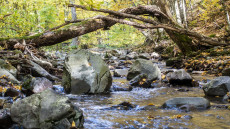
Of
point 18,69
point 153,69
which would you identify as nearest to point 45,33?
point 18,69

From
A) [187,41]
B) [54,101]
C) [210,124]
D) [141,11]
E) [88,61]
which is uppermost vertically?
[141,11]

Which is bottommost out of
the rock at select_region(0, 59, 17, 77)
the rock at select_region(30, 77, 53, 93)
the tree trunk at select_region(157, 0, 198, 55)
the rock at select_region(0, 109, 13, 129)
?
the rock at select_region(0, 109, 13, 129)

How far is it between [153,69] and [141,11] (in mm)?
3553

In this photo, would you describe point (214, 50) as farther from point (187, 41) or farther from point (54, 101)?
point (54, 101)

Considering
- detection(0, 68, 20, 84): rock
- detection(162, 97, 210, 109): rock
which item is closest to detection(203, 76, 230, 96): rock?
detection(162, 97, 210, 109): rock

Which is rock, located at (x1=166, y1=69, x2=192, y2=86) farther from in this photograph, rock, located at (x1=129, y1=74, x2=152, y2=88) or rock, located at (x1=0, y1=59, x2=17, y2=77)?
rock, located at (x1=0, y1=59, x2=17, y2=77)

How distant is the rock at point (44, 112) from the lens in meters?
2.47

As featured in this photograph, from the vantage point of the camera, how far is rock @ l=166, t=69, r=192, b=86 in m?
5.70

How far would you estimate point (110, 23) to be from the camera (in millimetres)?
8727

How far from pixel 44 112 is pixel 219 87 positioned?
11.5 ft

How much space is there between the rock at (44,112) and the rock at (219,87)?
9.99 ft

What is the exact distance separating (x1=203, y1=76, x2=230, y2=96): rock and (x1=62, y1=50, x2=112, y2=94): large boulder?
2.34 metres

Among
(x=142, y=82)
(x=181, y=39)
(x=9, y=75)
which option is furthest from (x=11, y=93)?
(x=181, y=39)

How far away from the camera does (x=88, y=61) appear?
5.38m
